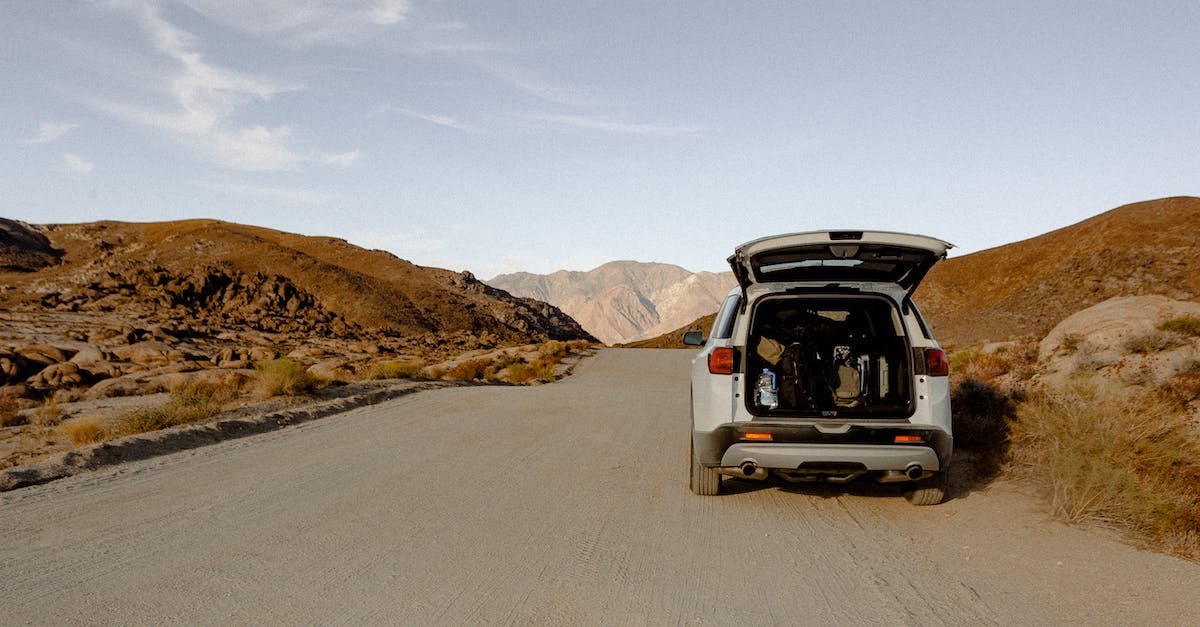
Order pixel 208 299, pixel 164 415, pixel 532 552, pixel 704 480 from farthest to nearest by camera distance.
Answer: pixel 208 299, pixel 164 415, pixel 704 480, pixel 532 552

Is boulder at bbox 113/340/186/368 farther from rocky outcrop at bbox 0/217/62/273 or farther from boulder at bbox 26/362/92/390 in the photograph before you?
rocky outcrop at bbox 0/217/62/273

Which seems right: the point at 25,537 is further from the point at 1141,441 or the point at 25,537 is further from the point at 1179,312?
the point at 1179,312

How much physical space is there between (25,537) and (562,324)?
230 feet

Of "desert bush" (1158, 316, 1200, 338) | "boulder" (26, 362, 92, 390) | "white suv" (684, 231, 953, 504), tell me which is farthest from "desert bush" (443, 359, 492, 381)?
"desert bush" (1158, 316, 1200, 338)

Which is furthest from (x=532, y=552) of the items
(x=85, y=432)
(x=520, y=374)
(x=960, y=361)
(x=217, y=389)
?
(x=520, y=374)

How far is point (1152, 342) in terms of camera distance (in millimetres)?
11812

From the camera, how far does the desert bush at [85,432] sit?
362 inches

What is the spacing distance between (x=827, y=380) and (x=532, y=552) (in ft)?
11.5

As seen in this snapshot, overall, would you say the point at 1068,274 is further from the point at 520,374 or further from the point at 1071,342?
the point at 520,374

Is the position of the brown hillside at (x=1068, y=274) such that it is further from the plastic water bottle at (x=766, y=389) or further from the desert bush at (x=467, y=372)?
the plastic water bottle at (x=766, y=389)

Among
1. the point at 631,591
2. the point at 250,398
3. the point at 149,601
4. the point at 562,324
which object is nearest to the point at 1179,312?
the point at 631,591

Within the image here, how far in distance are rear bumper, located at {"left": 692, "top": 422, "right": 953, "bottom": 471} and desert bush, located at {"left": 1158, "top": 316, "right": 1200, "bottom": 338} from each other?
10388mm

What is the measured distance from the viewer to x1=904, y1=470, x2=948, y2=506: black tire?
5.69 meters

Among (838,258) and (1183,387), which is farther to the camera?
(1183,387)
